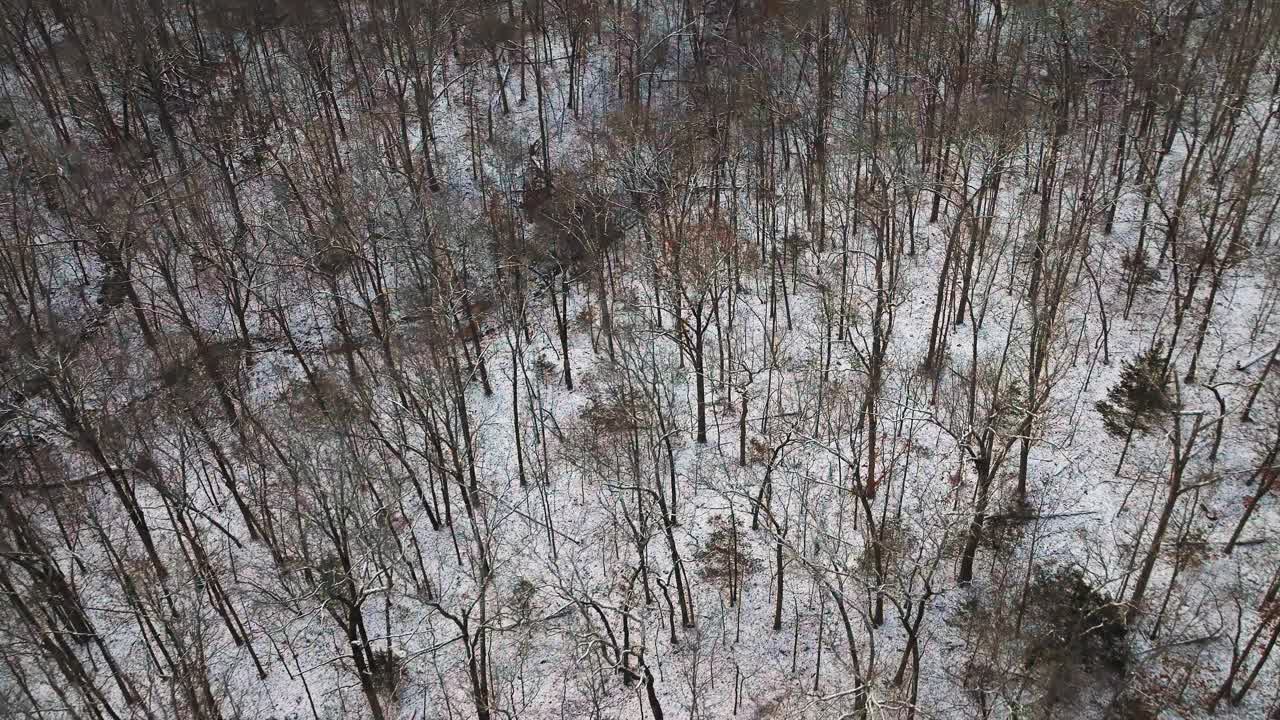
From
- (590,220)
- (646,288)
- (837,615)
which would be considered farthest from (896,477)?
(590,220)

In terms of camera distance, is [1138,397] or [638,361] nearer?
[1138,397]

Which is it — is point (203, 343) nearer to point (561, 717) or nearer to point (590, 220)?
point (590, 220)

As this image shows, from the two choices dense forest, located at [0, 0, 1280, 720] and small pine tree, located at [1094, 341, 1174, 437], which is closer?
dense forest, located at [0, 0, 1280, 720]

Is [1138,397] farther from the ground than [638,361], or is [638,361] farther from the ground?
[638,361]

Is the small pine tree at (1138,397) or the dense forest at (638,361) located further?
the small pine tree at (1138,397)
